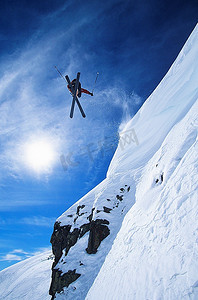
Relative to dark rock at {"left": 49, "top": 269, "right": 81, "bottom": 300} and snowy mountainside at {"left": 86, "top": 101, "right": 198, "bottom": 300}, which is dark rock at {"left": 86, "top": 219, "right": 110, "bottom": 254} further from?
snowy mountainside at {"left": 86, "top": 101, "right": 198, "bottom": 300}

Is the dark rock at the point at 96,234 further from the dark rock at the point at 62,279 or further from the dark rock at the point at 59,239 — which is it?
the dark rock at the point at 59,239

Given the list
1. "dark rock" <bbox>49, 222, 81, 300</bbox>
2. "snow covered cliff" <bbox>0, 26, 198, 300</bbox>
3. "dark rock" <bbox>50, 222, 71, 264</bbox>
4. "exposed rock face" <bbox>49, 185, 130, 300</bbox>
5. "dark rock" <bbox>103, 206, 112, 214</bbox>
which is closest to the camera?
"snow covered cliff" <bbox>0, 26, 198, 300</bbox>

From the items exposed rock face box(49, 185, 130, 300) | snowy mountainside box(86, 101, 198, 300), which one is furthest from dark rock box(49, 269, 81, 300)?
snowy mountainside box(86, 101, 198, 300)

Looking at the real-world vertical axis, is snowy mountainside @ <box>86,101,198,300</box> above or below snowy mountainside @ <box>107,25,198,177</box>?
below

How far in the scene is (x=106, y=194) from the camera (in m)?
15.5

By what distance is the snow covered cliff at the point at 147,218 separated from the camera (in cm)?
319

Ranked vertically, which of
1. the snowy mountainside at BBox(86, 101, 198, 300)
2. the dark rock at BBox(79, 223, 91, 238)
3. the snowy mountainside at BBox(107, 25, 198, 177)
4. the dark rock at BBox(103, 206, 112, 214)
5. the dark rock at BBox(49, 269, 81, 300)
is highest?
the snowy mountainside at BBox(107, 25, 198, 177)

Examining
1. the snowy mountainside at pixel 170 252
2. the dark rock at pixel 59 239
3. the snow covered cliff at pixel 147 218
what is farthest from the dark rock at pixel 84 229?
the snowy mountainside at pixel 170 252

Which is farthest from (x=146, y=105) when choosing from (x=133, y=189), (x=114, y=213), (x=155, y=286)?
(x=155, y=286)

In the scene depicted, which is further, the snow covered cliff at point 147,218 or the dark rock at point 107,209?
the dark rock at point 107,209

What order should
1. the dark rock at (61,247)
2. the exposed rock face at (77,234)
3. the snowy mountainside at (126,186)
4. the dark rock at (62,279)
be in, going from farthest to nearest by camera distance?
1. the exposed rock face at (77,234)
2. the dark rock at (61,247)
3. the dark rock at (62,279)
4. the snowy mountainside at (126,186)

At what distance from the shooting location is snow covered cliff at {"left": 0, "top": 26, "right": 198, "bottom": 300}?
3.19 meters

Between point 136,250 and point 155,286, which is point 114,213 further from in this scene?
point 155,286

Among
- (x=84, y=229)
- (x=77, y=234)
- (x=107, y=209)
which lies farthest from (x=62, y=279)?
(x=107, y=209)
